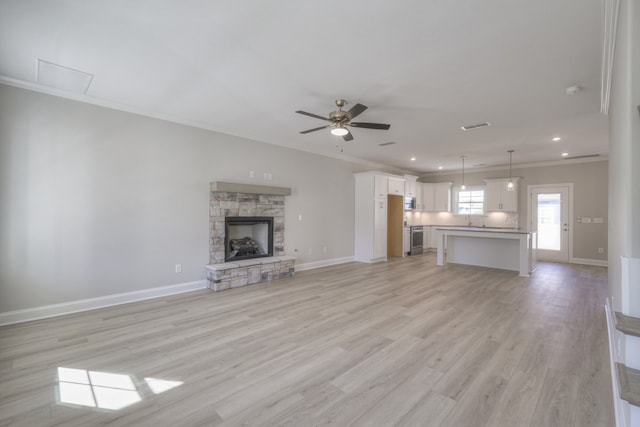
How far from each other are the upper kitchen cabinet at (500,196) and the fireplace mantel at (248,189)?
21.5ft

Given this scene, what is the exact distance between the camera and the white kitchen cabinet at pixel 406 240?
8.60 metres

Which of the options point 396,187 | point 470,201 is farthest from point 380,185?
point 470,201

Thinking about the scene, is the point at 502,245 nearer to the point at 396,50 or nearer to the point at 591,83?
the point at 591,83

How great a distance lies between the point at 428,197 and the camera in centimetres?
1000

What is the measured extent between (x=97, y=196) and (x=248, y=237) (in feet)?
8.42

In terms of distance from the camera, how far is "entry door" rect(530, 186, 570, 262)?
7723 millimetres

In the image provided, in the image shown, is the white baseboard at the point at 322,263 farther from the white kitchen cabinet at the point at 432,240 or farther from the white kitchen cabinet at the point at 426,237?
the white kitchen cabinet at the point at 432,240

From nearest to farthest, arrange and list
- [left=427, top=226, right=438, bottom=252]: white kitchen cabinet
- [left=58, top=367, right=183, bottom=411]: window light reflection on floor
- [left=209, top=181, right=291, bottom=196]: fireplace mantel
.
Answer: [left=58, top=367, right=183, bottom=411]: window light reflection on floor, [left=209, top=181, right=291, bottom=196]: fireplace mantel, [left=427, top=226, right=438, bottom=252]: white kitchen cabinet

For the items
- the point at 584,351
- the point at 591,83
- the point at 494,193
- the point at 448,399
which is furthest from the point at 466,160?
the point at 448,399

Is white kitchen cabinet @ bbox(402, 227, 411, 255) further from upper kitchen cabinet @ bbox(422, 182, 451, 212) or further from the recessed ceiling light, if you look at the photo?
the recessed ceiling light

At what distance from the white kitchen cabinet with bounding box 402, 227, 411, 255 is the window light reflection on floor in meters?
7.40

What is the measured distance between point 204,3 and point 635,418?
3301 millimetres

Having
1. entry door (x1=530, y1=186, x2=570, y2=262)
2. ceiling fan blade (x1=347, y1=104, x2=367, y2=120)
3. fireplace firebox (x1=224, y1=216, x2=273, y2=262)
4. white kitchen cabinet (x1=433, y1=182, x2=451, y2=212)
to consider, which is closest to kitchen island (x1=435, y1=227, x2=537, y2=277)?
entry door (x1=530, y1=186, x2=570, y2=262)

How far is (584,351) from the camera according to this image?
2.69 metres
